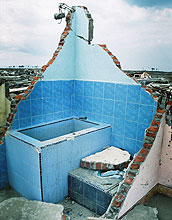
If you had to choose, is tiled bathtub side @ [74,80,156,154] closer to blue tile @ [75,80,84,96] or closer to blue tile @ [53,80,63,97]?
blue tile @ [75,80,84,96]

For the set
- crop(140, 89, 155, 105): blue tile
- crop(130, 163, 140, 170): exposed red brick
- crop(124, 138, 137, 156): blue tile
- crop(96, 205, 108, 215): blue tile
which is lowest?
crop(96, 205, 108, 215): blue tile

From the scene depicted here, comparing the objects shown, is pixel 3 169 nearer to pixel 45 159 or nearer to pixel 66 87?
pixel 45 159

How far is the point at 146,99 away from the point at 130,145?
102 cm

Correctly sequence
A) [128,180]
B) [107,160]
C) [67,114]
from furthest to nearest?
[67,114]
[107,160]
[128,180]

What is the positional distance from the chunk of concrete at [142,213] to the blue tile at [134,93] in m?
1.88

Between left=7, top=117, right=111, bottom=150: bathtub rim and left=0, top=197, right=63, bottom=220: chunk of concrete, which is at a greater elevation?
left=7, top=117, right=111, bottom=150: bathtub rim

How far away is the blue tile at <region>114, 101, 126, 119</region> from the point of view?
12.6 feet

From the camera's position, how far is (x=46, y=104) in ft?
13.7

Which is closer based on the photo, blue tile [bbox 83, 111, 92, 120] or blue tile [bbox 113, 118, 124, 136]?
blue tile [bbox 113, 118, 124, 136]

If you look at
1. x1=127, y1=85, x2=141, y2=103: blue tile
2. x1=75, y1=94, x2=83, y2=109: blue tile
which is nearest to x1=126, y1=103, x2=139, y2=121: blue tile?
x1=127, y1=85, x2=141, y2=103: blue tile

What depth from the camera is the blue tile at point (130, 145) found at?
12.3 ft

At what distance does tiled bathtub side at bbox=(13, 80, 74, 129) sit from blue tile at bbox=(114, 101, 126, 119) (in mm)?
1299

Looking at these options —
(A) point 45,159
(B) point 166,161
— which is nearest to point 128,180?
(B) point 166,161

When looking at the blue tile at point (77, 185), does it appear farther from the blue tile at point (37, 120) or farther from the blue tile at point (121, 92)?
the blue tile at point (121, 92)
